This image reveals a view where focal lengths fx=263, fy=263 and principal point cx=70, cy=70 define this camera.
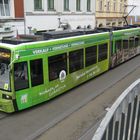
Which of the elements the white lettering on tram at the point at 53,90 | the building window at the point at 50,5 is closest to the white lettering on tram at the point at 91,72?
the white lettering on tram at the point at 53,90

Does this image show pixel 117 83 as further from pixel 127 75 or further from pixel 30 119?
pixel 30 119

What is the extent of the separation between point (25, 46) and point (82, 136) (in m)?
3.31

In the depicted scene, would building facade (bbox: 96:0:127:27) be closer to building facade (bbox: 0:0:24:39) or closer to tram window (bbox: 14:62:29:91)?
building facade (bbox: 0:0:24:39)

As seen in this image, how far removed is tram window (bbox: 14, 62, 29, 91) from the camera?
8.20 m

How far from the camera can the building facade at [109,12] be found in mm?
34200

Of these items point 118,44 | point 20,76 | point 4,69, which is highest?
point 118,44

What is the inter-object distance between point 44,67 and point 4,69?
142 cm

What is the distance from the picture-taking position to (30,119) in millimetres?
8391

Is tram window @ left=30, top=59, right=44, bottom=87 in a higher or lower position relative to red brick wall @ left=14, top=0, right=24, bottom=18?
lower

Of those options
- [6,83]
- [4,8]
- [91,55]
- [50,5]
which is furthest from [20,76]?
[50,5]

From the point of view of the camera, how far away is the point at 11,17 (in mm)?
20250

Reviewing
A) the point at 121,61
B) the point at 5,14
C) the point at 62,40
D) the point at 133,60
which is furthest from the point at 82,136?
the point at 5,14

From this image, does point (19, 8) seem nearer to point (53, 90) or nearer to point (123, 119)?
point (53, 90)

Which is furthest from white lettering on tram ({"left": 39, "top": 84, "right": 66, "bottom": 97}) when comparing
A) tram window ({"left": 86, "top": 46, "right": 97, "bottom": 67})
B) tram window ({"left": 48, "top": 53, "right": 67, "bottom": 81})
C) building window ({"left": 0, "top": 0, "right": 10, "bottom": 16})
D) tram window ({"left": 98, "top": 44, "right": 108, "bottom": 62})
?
building window ({"left": 0, "top": 0, "right": 10, "bottom": 16})
